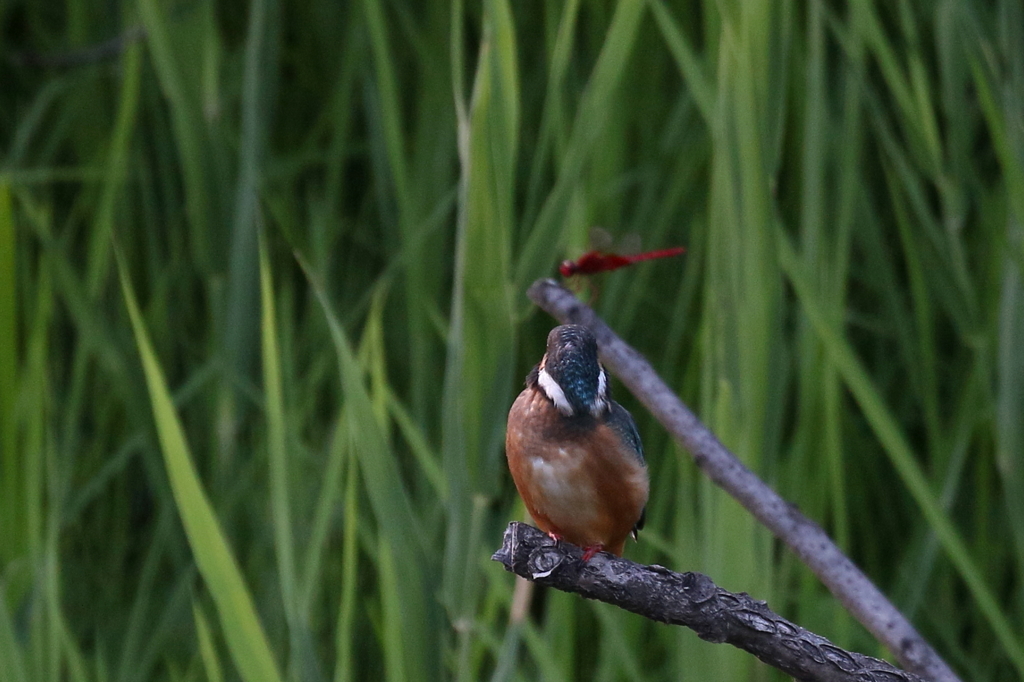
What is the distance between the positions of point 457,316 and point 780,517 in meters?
0.30

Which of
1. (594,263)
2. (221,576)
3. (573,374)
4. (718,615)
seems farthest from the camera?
(594,263)

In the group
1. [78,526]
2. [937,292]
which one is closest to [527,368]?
[937,292]

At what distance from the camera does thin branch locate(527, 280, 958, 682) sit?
85cm

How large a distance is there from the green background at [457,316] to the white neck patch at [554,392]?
11 cm

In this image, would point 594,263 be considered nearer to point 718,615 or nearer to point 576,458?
point 576,458

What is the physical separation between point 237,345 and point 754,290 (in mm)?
647

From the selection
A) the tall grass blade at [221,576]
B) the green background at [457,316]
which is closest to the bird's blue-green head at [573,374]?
the green background at [457,316]

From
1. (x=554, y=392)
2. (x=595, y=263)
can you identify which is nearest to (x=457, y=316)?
(x=554, y=392)

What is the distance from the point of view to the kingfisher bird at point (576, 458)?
2.37ft

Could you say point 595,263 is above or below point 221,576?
above

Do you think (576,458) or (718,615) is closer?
(718,615)

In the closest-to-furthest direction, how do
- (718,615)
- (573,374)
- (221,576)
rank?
(718,615) → (573,374) → (221,576)

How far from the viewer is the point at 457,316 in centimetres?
85

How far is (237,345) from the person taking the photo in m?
1.29
